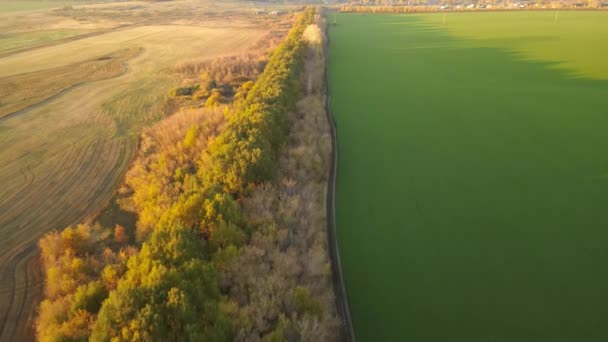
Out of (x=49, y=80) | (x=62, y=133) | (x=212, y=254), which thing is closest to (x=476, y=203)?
(x=212, y=254)

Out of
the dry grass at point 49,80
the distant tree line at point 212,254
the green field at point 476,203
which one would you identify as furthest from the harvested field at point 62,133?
the green field at point 476,203

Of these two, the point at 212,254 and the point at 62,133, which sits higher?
the point at 62,133

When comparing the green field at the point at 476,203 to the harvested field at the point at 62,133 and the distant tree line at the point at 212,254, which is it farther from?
the harvested field at the point at 62,133

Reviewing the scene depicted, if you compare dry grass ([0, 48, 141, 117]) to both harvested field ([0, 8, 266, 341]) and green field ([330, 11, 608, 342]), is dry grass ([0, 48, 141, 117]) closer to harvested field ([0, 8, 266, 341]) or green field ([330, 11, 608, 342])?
harvested field ([0, 8, 266, 341])

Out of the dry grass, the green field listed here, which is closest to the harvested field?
the dry grass

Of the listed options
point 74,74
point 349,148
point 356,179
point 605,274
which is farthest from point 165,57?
point 605,274

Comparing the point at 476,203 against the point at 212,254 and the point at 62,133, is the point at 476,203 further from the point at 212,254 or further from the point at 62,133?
the point at 62,133
